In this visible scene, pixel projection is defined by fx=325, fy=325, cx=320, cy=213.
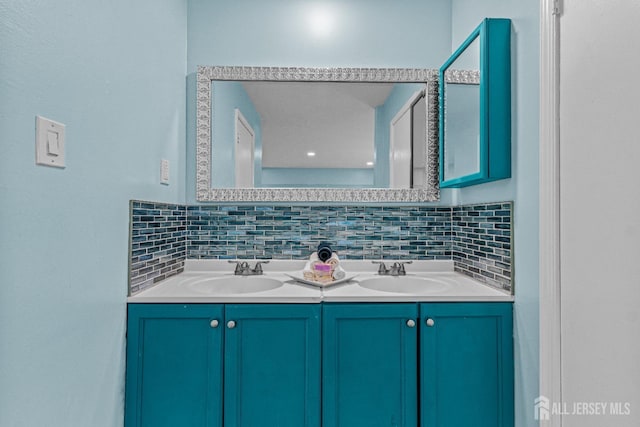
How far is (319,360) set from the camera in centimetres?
131

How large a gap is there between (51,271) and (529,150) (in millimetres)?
1602

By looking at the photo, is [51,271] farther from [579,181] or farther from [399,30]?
[399,30]

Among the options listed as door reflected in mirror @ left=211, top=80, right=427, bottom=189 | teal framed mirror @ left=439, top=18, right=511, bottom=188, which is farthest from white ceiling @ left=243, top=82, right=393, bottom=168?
teal framed mirror @ left=439, top=18, right=511, bottom=188

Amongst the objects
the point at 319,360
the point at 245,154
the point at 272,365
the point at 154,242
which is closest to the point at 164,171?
the point at 154,242

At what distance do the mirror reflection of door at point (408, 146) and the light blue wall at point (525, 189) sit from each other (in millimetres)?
550

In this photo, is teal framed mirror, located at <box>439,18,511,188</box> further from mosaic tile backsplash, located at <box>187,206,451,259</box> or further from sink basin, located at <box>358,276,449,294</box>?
sink basin, located at <box>358,276,449,294</box>

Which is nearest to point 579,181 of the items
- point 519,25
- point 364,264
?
point 519,25

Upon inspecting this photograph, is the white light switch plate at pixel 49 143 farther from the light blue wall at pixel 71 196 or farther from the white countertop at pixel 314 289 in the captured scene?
the white countertop at pixel 314 289

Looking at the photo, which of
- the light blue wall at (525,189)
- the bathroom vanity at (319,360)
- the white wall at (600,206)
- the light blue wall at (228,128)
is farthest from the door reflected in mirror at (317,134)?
the white wall at (600,206)

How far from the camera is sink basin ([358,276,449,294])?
168 cm

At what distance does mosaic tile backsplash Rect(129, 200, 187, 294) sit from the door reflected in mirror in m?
0.34

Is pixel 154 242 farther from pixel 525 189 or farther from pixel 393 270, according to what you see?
pixel 525 189

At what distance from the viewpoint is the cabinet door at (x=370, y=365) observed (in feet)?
4.27

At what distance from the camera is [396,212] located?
1909 mm
